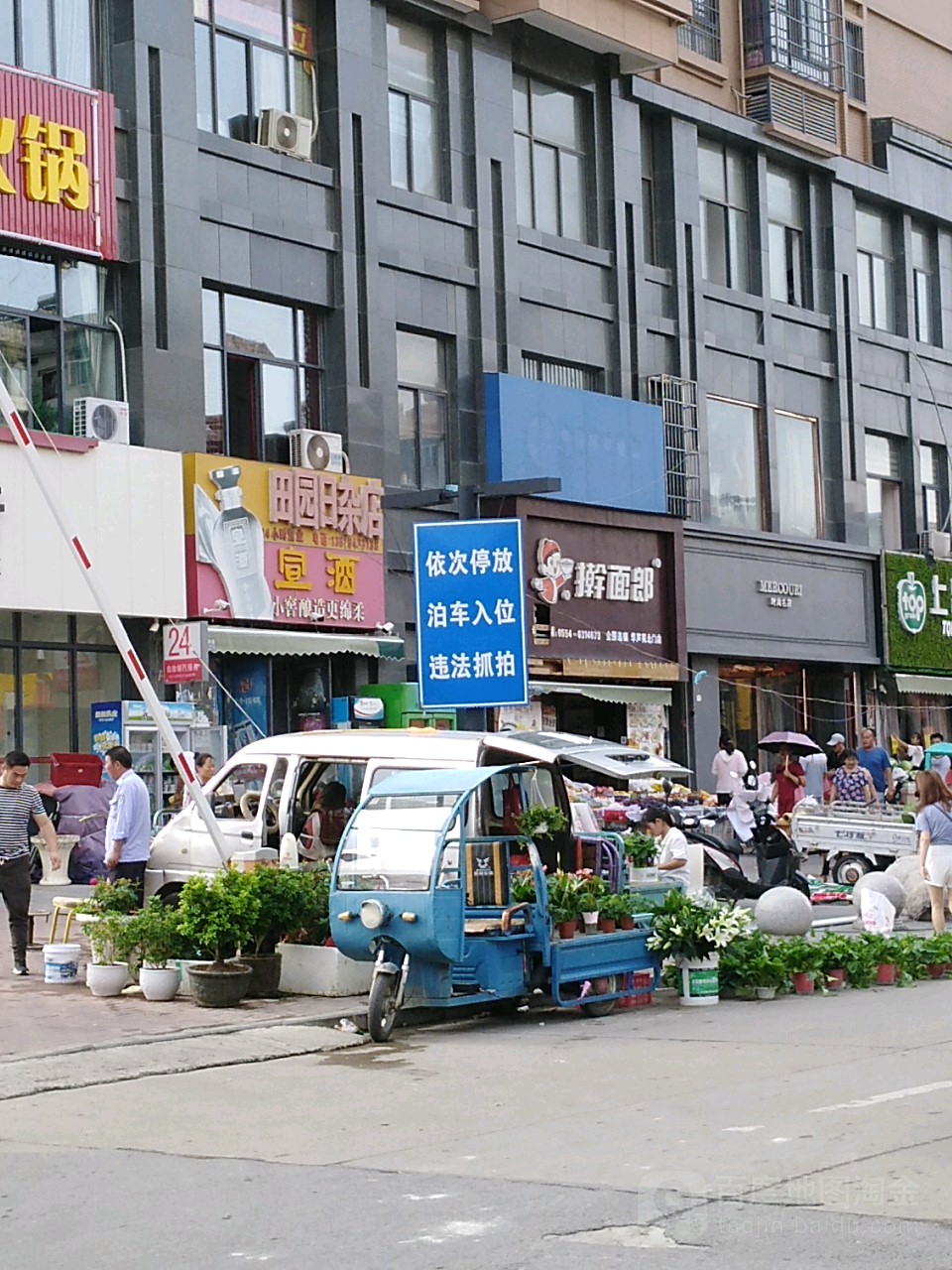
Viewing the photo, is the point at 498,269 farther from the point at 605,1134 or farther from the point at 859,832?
the point at 605,1134

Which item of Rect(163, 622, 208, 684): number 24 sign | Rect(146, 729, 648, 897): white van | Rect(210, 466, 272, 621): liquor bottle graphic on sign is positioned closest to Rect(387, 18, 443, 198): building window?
Rect(210, 466, 272, 621): liquor bottle graphic on sign

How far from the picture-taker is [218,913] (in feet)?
49.6

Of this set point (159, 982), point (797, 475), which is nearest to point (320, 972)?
point (159, 982)

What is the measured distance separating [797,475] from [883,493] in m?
3.47

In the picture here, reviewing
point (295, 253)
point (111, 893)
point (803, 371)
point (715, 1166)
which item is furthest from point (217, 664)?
point (715, 1166)

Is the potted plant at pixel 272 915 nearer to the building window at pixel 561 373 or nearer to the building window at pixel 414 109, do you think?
the building window at pixel 414 109

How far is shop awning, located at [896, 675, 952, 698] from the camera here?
40.8 meters

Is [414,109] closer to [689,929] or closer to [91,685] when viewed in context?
[91,685]

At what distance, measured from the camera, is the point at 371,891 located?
46.7 ft

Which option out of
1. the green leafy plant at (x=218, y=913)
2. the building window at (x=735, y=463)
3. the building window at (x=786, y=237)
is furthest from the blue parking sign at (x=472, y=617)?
the building window at (x=786, y=237)

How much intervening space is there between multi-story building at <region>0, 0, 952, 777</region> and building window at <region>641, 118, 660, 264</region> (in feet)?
0.32

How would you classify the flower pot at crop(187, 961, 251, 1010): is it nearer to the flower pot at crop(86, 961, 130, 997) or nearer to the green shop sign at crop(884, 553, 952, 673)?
the flower pot at crop(86, 961, 130, 997)

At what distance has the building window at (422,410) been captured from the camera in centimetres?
3041

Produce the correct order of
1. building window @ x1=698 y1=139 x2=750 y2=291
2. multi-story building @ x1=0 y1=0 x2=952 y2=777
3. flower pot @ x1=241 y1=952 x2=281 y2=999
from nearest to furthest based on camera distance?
flower pot @ x1=241 y1=952 x2=281 y2=999 → multi-story building @ x1=0 y1=0 x2=952 y2=777 → building window @ x1=698 y1=139 x2=750 y2=291
